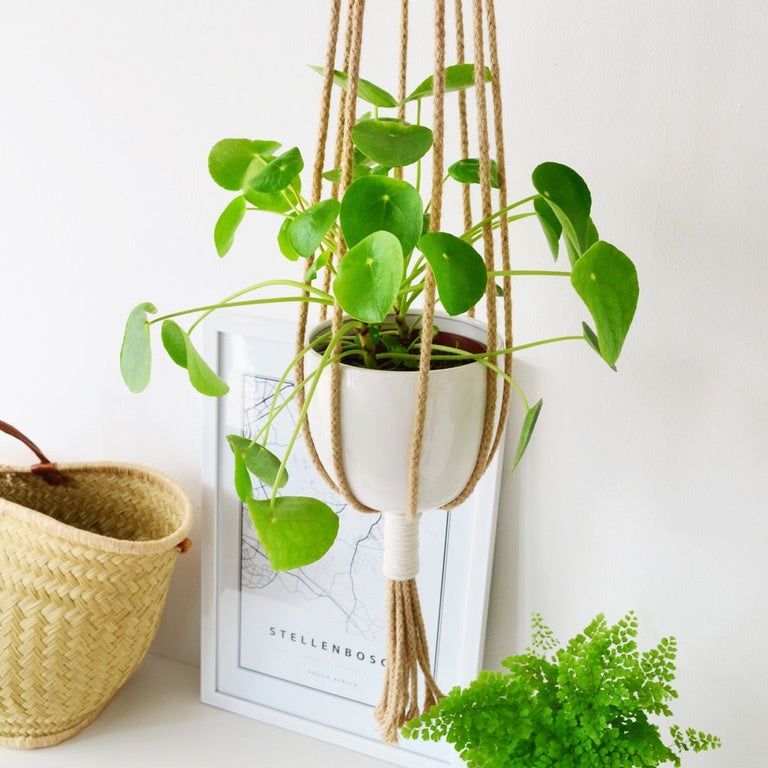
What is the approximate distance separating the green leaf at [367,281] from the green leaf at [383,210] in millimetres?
22

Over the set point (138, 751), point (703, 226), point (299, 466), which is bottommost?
point (138, 751)

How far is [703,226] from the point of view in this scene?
0.93 metres

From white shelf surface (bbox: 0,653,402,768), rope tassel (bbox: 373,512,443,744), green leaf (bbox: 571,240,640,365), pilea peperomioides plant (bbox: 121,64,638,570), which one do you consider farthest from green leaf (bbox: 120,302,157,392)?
white shelf surface (bbox: 0,653,402,768)

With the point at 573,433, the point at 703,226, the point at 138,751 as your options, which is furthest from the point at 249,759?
the point at 703,226

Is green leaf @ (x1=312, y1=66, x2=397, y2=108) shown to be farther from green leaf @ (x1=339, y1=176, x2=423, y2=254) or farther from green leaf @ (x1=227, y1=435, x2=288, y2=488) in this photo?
green leaf @ (x1=227, y1=435, x2=288, y2=488)

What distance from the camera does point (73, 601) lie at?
111 cm

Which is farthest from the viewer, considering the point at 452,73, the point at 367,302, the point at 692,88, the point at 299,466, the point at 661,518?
the point at 299,466

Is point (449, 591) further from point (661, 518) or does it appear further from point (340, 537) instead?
point (661, 518)

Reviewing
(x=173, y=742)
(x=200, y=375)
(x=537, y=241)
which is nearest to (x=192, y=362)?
(x=200, y=375)

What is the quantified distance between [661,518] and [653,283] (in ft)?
0.86

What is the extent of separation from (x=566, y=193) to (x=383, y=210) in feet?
0.55

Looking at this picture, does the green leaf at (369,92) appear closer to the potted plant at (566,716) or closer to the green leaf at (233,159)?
the green leaf at (233,159)

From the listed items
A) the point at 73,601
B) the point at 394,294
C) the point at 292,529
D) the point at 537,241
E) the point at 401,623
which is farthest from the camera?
the point at 73,601

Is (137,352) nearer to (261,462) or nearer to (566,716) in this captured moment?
(261,462)
